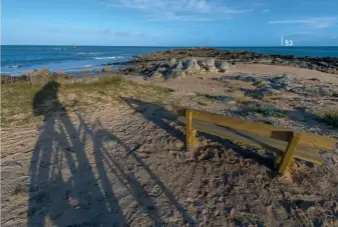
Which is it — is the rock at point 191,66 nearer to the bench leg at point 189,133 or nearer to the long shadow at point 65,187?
the long shadow at point 65,187

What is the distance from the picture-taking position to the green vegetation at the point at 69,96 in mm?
7384

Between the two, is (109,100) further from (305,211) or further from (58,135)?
(305,211)

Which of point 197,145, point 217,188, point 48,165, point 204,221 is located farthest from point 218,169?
point 48,165

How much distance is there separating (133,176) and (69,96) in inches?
222

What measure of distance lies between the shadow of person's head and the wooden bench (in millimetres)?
4468

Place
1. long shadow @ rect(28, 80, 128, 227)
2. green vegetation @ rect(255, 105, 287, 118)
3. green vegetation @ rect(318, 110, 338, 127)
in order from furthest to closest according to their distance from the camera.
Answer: green vegetation @ rect(255, 105, 287, 118), green vegetation @ rect(318, 110, 338, 127), long shadow @ rect(28, 80, 128, 227)

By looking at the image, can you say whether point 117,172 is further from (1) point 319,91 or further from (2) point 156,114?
(1) point 319,91

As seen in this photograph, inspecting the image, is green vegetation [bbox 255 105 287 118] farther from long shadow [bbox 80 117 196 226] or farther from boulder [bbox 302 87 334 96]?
boulder [bbox 302 87 334 96]

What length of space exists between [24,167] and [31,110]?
354 centimetres

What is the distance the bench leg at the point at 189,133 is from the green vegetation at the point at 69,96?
3.97 metres

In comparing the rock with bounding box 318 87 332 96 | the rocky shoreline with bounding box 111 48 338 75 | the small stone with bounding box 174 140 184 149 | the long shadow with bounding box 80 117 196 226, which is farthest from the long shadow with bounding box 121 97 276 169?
the rocky shoreline with bounding box 111 48 338 75

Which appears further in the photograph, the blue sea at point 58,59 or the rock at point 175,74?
the blue sea at point 58,59

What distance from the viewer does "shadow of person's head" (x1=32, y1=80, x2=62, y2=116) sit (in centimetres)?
763

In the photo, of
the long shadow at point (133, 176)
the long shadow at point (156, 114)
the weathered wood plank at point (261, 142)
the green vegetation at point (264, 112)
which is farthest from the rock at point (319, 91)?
the long shadow at point (133, 176)
